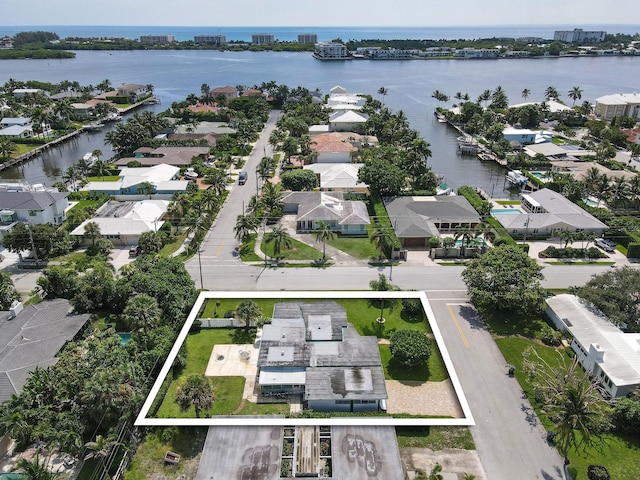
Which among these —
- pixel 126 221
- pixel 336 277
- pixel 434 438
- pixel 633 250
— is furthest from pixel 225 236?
pixel 633 250

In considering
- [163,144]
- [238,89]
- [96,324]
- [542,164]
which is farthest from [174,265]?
[238,89]

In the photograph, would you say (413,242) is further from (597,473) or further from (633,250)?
(597,473)

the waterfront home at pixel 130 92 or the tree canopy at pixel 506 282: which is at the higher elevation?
the waterfront home at pixel 130 92

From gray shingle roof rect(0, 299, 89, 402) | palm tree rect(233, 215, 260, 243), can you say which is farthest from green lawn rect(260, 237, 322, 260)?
gray shingle roof rect(0, 299, 89, 402)

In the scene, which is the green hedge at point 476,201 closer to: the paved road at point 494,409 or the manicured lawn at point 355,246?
the manicured lawn at point 355,246

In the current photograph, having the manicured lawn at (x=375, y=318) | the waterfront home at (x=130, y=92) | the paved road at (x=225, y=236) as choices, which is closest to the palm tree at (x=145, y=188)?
the paved road at (x=225, y=236)

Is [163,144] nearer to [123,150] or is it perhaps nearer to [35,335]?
[123,150]

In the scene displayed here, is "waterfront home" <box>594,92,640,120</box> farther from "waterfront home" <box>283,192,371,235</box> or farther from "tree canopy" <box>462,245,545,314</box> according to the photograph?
"tree canopy" <box>462,245,545,314</box>
